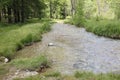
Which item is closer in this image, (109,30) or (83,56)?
(83,56)

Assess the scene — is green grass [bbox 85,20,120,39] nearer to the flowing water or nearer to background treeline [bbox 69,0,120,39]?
background treeline [bbox 69,0,120,39]

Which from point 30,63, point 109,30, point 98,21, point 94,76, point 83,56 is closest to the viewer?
point 94,76

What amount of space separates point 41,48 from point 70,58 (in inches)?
171

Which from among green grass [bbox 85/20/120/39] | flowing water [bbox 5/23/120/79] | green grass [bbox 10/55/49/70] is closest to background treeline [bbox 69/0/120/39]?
green grass [bbox 85/20/120/39]

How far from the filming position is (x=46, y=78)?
10.5m

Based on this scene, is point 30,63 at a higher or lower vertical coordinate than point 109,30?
lower

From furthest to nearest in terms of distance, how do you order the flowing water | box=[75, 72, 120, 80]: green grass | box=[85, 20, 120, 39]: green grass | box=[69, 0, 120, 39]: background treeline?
1. box=[69, 0, 120, 39]: background treeline
2. box=[85, 20, 120, 39]: green grass
3. the flowing water
4. box=[75, 72, 120, 80]: green grass

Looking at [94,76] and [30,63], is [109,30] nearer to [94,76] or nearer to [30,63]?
[30,63]

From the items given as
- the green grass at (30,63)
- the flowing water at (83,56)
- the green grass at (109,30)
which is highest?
the green grass at (109,30)

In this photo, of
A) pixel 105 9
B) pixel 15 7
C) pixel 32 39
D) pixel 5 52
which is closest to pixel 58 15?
pixel 105 9

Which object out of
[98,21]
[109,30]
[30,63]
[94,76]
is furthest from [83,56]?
[98,21]

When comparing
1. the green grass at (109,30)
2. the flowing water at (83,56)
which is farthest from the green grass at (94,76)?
the green grass at (109,30)

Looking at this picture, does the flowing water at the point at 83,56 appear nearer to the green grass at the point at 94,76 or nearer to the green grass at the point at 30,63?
the green grass at the point at 30,63

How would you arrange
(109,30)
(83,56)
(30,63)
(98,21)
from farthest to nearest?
(98,21), (109,30), (83,56), (30,63)
